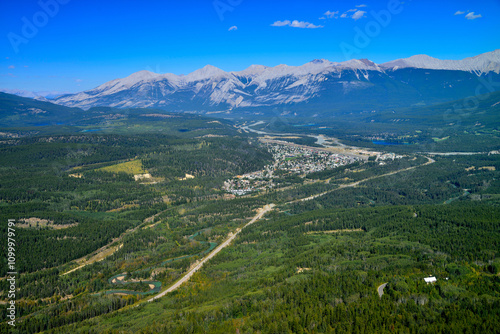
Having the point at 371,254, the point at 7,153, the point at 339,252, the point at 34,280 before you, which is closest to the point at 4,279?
the point at 34,280

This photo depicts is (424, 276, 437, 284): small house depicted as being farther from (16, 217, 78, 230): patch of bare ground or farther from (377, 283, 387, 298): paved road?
(16, 217, 78, 230): patch of bare ground

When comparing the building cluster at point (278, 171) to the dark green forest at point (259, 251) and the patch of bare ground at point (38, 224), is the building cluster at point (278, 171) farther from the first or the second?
the patch of bare ground at point (38, 224)

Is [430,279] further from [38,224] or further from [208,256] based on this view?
[38,224]

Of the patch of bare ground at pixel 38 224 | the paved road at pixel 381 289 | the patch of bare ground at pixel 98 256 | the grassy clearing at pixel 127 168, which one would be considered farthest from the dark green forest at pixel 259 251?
the grassy clearing at pixel 127 168

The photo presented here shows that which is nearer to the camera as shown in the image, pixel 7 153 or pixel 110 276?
pixel 110 276

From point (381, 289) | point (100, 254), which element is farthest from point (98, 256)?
point (381, 289)

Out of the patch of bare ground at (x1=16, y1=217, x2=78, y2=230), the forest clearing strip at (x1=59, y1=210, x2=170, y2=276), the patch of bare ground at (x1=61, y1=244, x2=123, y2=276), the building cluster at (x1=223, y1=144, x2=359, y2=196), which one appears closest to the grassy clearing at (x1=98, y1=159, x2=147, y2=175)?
the building cluster at (x1=223, y1=144, x2=359, y2=196)

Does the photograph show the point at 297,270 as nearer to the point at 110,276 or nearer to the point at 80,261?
the point at 110,276

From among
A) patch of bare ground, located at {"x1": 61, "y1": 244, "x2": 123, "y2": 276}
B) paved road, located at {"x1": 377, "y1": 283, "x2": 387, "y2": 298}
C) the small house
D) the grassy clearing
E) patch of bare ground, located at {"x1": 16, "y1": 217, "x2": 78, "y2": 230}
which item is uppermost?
the grassy clearing

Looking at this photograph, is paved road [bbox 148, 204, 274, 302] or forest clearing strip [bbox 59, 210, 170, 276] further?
forest clearing strip [bbox 59, 210, 170, 276]
